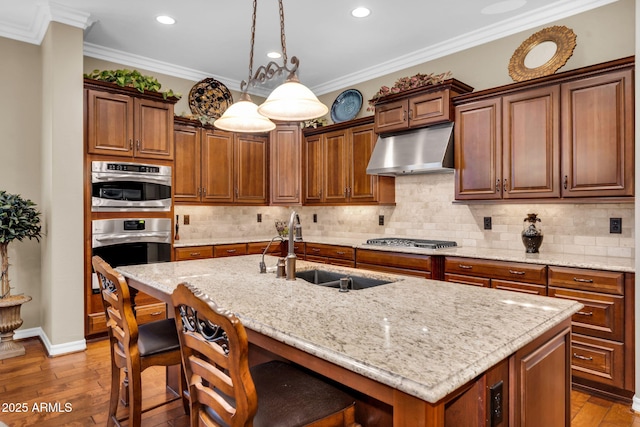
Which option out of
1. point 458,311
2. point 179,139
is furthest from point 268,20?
point 458,311

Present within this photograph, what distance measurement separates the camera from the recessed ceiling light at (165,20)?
356 centimetres

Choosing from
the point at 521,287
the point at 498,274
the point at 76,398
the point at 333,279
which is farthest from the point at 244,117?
the point at 521,287

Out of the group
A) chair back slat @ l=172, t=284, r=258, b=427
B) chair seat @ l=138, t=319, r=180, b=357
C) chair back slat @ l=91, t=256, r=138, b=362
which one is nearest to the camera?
chair back slat @ l=172, t=284, r=258, b=427

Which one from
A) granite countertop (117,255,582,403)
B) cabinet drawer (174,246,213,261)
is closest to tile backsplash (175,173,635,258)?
cabinet drawer (174,246,213,261)

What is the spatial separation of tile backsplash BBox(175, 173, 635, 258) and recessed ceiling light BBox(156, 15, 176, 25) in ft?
7.01

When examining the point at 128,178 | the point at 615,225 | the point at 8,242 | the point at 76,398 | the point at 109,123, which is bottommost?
the point at 76,398

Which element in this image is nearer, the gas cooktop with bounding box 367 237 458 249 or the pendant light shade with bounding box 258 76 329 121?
the pendant light shade with bounding box 258 76 329 121

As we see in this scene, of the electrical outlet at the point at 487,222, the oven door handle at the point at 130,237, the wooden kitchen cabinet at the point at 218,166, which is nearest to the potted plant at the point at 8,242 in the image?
the oven door handle at the point at 130,237

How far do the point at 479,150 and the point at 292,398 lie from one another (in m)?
2.99

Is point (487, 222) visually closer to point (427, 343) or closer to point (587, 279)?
point (587, 279)

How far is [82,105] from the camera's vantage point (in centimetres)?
352

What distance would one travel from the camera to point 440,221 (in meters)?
4.20

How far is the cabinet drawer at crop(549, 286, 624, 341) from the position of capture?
8.57ft

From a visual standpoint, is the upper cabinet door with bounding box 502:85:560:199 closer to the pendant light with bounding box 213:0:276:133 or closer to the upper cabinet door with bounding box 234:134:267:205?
the pendant light with bounding box 213:0:276:133
